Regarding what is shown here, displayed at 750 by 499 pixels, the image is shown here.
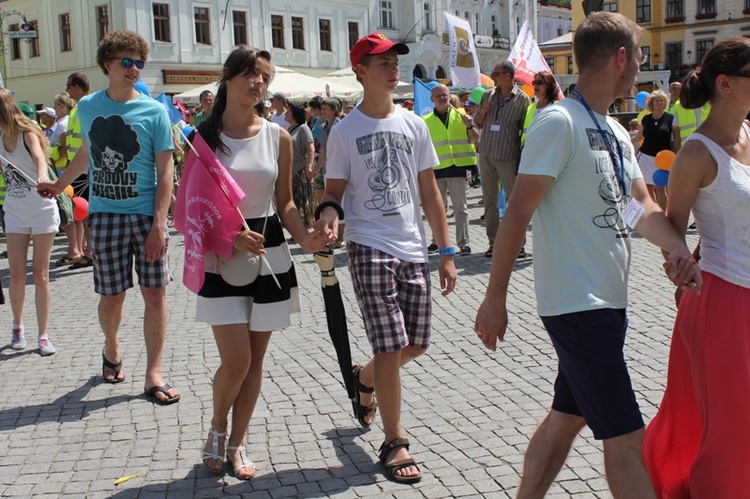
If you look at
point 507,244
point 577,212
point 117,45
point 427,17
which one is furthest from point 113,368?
point 427,17

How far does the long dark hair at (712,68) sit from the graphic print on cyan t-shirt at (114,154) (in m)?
3.13

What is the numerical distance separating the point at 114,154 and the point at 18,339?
91.9 inches

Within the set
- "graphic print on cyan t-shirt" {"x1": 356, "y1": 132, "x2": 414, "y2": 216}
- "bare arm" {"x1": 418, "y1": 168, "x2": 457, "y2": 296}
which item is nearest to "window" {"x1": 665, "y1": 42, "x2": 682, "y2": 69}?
"bare arm" {"x1": 418, "y1": 168, "x2": 457, "y2": 296}

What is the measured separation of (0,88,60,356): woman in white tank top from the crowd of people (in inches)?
0.6

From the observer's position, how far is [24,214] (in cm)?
676

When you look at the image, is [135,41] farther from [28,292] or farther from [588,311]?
[28,292]

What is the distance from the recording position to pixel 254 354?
4273mm

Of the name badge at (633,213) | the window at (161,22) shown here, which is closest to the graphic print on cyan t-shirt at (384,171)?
the name badge at (633,213)

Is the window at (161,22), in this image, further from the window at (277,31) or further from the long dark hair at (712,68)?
the long dark hair at (712,68)

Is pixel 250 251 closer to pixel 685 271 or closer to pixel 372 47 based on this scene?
pixel 372 47

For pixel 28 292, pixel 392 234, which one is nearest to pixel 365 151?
pixel 392 234

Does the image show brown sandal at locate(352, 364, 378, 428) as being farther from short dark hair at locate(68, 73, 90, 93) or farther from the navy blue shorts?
short dark hair at locate(68, 73, 90, 93)

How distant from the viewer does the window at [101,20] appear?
42.0m

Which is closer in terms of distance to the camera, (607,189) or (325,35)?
(607,189)
